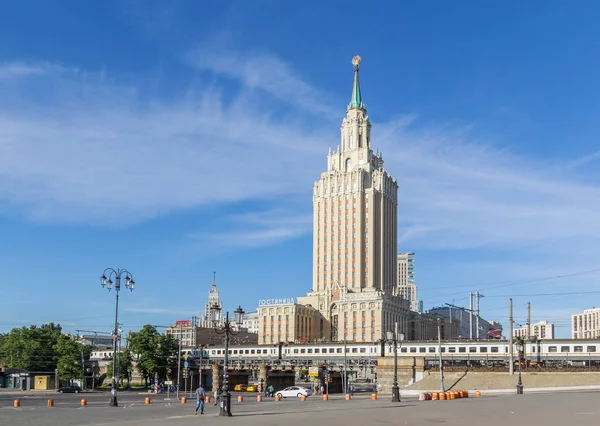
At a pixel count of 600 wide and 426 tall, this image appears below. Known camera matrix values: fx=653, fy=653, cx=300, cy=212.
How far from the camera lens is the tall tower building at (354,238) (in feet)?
519

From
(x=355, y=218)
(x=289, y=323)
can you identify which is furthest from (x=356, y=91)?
(x=289, y=323)

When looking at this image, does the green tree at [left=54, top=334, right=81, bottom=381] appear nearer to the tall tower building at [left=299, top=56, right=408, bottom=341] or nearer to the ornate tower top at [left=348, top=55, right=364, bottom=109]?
the tall tower building at [left=299, top=56, right=408, bottom=341]

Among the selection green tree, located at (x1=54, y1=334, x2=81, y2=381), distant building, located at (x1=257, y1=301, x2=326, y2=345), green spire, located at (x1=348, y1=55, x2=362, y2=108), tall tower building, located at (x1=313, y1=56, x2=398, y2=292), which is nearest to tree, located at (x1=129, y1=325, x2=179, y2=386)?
green tree, located at (x1=54, y1=334, x2=81, y2=381)

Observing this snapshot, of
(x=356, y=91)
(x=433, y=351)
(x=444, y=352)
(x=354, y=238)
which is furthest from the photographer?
(x=356, y=91)

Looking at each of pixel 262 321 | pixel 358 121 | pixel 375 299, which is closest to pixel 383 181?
pixel 358 121

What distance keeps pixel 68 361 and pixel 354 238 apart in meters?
86.0

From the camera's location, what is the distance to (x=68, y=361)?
9575 cm

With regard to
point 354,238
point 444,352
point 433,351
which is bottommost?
point 444,352

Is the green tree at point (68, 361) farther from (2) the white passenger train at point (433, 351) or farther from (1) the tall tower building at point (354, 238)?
(1) the tall tower building at point (354, 238)

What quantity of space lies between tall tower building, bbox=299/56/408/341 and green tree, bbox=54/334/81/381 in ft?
241

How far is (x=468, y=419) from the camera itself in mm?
36531

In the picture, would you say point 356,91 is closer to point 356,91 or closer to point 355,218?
point 356,91

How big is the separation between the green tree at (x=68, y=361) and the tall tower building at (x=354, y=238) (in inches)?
2889

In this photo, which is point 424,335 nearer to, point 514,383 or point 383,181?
point 383,181
